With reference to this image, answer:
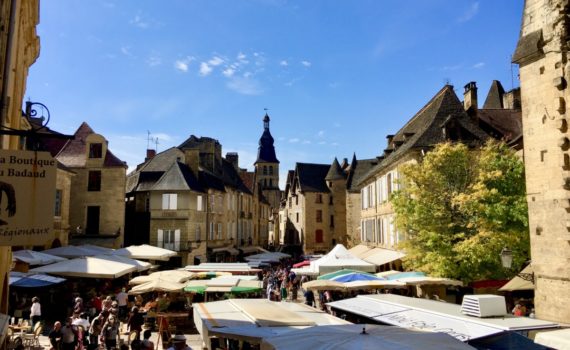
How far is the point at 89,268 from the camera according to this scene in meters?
16.8

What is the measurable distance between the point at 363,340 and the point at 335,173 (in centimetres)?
5206

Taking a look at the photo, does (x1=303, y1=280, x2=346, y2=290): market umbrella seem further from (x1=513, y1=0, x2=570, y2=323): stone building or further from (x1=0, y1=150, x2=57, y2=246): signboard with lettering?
(x1=0, y1=150, x2=57, y2=246): signboard with lettering

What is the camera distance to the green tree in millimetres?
15445

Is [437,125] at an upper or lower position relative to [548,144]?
upper

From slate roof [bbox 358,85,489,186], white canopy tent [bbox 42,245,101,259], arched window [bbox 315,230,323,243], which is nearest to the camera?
white canopy tent [bbox 42,245,101,259]

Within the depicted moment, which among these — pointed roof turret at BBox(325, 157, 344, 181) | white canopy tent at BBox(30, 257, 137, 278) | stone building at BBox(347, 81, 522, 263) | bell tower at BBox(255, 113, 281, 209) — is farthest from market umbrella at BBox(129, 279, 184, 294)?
bell tower at BBox(255, 113, 281, 209)

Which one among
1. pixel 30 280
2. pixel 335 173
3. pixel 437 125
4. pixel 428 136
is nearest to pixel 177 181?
pixel 428 136

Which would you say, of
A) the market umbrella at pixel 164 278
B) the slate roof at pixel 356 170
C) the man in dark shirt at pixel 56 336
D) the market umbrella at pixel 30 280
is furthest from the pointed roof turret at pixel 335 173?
the man in dark shirt at pixel 56 336

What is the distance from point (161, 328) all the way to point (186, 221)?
18.8m

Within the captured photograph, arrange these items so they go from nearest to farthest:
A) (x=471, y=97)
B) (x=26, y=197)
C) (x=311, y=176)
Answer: (x=26, y=197)
(x=471, y=97)
(x=311, y=176)

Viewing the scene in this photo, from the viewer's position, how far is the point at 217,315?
350 inches

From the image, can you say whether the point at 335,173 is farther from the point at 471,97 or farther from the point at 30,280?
the point at 30,280

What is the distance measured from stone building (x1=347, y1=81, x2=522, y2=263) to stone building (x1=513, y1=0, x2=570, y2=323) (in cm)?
780

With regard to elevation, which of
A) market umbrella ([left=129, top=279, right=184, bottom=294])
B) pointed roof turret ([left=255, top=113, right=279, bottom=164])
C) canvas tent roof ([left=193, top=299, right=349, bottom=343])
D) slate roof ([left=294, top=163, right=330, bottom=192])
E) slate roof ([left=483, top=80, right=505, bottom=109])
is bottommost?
market umbrella ([left=129, top=279, right=184, bottom=294])
